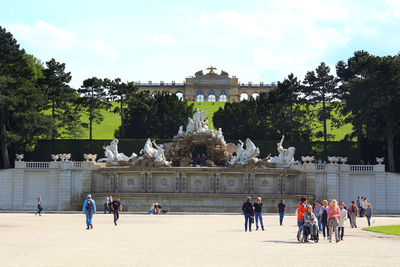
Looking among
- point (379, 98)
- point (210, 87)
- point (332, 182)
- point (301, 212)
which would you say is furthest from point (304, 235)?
point (210, 87)

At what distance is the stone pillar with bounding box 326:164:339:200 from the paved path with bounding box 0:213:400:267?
2541 cm

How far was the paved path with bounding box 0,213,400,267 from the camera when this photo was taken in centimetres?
1816

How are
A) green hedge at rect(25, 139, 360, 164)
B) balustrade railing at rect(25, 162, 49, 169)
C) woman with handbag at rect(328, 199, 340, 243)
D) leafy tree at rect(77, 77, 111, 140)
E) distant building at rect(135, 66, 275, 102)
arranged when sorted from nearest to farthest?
woman with handbag at rect(328, 199, 340, 243) → balustrade railing at rect(25, 162, 49, 169) → green hedge at rect(25, 139, 360, 164) → leafy tree at rect(77, 77, 111, 140) → distant building at rect(135, 66, 275, 102)

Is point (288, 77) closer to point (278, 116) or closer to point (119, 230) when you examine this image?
point (278, 116)

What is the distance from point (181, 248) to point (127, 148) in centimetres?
4693

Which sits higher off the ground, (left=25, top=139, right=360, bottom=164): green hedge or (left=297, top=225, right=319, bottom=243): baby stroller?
(left=25, top=139, right=360, bottom=164): green hedge

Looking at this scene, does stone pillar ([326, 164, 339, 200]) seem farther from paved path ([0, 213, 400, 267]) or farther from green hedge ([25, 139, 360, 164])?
paved path ([0, 213, 400, 267])

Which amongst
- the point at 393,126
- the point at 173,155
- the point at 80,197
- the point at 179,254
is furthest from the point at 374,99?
the point at 179,254

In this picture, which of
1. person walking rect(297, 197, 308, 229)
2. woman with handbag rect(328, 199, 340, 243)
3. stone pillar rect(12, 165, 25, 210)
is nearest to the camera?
woman with handbag rect(328, 199, 340, 243)

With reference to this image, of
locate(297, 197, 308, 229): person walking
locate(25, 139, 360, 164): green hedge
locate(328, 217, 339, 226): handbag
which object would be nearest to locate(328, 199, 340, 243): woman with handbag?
locate(328, 217, 339, 226): handbag

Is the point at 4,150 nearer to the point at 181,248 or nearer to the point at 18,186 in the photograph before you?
the point at 18,186

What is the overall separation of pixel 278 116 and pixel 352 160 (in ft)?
45.2

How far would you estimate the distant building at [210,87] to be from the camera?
153375 millimetres

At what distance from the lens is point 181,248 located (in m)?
21.4
